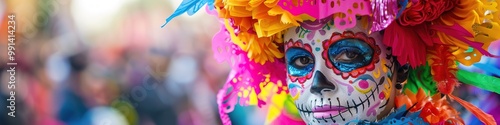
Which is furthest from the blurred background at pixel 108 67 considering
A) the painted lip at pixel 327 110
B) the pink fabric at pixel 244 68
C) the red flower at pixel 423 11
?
the red flower at pixel 423 11

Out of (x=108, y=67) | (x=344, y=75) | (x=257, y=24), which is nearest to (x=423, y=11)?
(x=344, y=75)

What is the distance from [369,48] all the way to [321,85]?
12 cm

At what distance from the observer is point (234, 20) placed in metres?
1.29

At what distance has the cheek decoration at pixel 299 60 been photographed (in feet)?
4.20

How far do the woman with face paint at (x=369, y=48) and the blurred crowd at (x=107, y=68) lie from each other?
54cm

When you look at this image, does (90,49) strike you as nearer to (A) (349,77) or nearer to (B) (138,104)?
(B) (138,104)

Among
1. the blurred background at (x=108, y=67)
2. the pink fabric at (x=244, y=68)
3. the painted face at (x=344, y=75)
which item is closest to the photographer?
the painted face at (x=344, y=75)

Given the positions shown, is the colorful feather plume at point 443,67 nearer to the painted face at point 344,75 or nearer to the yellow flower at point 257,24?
the painted face at point 344,75

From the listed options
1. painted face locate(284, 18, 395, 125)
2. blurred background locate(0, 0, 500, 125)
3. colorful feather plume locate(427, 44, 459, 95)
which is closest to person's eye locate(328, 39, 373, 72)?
painted face locate(284, 18, 395, 125)

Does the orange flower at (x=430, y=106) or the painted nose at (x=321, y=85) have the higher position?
the painted nose at (x=321, y=85)

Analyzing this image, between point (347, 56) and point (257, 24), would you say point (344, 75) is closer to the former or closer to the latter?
point (347, 56)

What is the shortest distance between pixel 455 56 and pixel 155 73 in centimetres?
94

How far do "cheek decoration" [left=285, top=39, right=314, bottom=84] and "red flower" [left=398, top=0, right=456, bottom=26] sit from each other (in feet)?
0.64

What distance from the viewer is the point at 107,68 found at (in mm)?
1910
